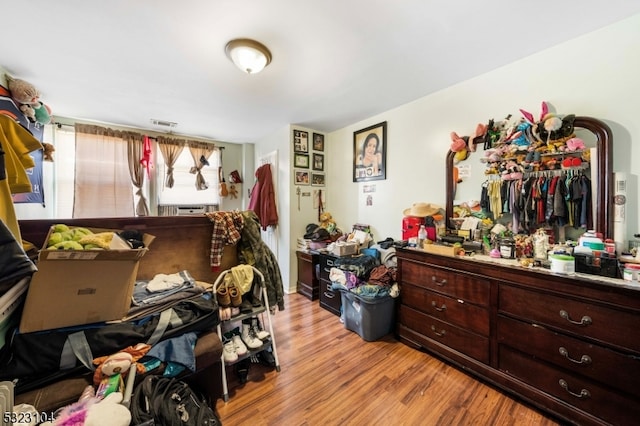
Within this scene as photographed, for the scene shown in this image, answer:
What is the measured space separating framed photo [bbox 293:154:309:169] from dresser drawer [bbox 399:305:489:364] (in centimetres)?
232

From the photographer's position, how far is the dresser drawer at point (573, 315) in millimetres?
1212

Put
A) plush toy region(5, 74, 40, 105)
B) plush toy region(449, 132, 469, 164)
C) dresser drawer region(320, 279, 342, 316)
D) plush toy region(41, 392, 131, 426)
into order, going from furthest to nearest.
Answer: dresser drawer region(320, 279, 342, 316) → plush toy region(449, 132, 469, 164) → plush toy region(5, 74, 40, 105) → plush toy region(41, 392, 131, 426)

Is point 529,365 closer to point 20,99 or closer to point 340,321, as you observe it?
point 340,321

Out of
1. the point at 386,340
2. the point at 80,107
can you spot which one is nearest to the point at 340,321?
the point at 386,340

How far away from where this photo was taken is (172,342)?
131 centimetres

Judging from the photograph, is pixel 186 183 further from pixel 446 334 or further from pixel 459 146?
pixel 446 334

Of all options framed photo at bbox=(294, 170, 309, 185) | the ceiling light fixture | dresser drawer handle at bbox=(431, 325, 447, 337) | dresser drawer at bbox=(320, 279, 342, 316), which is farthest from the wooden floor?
the ceiling light fixture

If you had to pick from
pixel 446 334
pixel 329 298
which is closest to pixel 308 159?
pixel 329 298

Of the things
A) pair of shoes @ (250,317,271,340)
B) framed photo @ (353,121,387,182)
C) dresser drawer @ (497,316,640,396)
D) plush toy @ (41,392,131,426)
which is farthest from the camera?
framed photo @ (353,121,387,182)

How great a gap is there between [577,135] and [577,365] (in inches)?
59.2

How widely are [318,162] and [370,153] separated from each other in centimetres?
92

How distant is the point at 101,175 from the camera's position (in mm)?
3475

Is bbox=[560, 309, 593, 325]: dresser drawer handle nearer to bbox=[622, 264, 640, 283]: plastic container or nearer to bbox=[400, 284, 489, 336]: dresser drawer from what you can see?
bbox=[622, 264, 640, 283]: plastic container

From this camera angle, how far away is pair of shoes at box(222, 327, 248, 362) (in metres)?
A: 1.62
